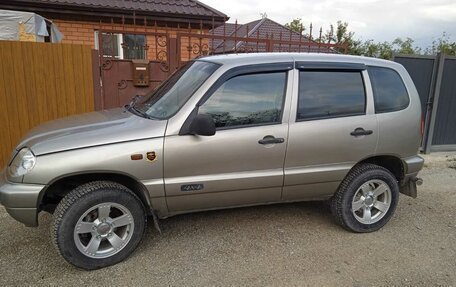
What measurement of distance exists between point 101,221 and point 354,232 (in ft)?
8.68

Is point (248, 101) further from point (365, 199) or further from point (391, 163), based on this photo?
point (391, 163)

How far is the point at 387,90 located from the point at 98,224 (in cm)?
323

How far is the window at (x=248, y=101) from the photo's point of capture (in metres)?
3.20

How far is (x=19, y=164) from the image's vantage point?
9.45 ft

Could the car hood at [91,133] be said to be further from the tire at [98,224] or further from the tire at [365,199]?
the tire at [365,199]

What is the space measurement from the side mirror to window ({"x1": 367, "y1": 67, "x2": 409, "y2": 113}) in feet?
6.11

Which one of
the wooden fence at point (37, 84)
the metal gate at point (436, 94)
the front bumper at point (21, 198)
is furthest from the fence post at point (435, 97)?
the front bumper at point (21, 198)

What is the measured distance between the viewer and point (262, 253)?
11.0 ft

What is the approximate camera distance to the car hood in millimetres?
2855

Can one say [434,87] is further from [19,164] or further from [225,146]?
[19,164]

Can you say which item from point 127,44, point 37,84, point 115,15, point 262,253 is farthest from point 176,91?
point 115,15

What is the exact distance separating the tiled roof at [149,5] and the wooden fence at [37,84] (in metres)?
3.84

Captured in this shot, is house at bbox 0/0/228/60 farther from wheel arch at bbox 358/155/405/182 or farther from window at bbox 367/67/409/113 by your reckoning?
wheel arch at bbox 358/155/405/182

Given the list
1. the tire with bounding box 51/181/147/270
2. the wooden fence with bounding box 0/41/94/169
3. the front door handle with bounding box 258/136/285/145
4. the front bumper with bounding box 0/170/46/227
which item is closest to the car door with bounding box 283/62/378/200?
the front door handle with bounding box 258/136/285/145
